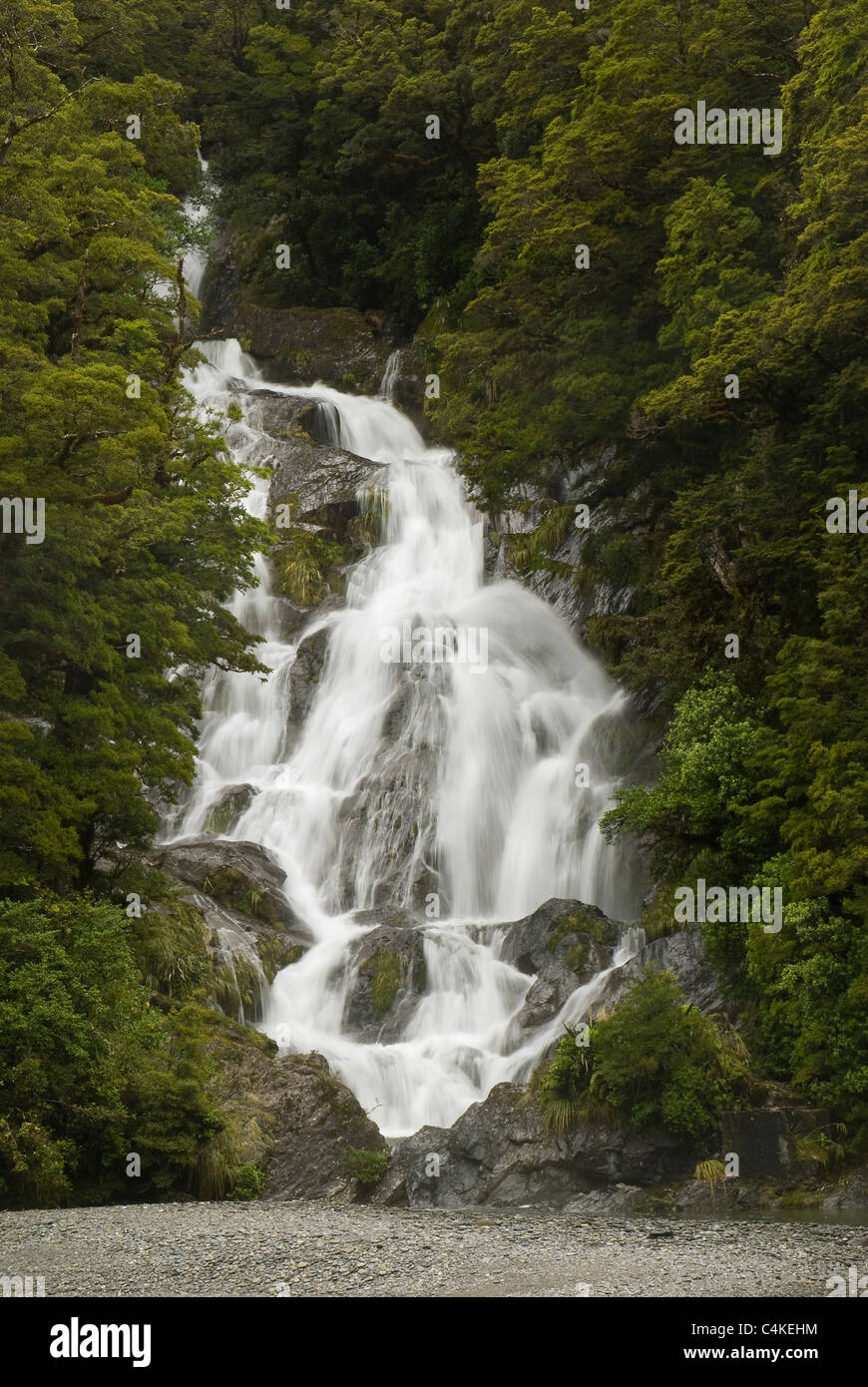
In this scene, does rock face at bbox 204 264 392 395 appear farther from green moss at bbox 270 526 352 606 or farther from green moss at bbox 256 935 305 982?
green moss at bbox 256 935 305 982

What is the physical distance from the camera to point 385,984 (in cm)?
2192

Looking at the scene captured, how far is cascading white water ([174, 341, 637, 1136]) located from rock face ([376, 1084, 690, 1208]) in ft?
7.39

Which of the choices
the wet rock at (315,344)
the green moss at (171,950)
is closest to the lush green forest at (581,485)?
the green moss at (171,950)

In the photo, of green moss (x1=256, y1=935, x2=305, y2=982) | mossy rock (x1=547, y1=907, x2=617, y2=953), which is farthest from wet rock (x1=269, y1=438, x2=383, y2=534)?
mossy rock (x1=547, y1=907, x2=617, y2=953)

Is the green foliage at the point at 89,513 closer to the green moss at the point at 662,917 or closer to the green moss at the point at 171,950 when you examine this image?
the green moss at the point at 171,950

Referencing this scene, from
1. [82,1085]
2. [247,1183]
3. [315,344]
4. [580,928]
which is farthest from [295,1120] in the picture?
Answer: [315,344]

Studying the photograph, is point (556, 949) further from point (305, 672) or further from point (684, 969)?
point (305, 672)

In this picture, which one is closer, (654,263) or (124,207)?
(124,207)

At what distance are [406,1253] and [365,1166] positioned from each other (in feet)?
16.6

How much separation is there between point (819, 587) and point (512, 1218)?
1184 centimetres

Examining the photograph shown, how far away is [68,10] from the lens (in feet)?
93.7

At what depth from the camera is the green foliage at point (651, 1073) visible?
55.0 feet

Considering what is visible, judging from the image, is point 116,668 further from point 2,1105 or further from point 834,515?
point 834,515

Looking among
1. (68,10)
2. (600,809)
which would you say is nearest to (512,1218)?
(600,809)
